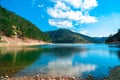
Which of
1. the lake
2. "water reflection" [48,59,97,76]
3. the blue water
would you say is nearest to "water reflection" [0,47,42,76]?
the lake

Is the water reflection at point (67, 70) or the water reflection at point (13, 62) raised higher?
the water reflection at point (13, 62)

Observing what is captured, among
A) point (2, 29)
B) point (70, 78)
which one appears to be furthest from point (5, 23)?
point (70, 78)

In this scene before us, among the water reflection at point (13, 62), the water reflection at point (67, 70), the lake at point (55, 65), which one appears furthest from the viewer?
the water reflection at point (13, 62)

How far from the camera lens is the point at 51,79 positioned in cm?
2888

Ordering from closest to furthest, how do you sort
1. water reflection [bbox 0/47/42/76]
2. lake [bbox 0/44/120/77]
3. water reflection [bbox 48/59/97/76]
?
water reflection [bbox 48/59/97/76], lake [bbox 0/44/120/77], water reflection [bbox 0/47/42/76]

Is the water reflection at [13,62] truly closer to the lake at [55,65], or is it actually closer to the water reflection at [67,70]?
the lake at [55,65]

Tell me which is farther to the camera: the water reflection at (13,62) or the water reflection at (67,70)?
the water reflection at (13,62)

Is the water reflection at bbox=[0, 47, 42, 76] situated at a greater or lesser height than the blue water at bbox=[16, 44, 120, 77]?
greater

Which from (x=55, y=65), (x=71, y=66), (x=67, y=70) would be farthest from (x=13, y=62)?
(x=67, y=70)

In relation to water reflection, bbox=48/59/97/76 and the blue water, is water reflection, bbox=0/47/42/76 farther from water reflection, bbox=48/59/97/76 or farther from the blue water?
water reflection, bbox=48/59/97/76

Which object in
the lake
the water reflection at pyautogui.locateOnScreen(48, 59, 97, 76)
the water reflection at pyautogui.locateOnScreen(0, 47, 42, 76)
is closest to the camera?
the water reflection at pyautogui.locateOnScreen(48, 59, 97, 76)

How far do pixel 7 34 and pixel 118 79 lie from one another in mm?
165670

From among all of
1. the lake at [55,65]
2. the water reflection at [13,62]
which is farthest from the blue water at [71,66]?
the water reflection at [13,62]

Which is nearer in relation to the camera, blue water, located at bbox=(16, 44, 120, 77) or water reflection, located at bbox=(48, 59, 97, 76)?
water reflection, located at bbox=(48, 59, 97, 76)
